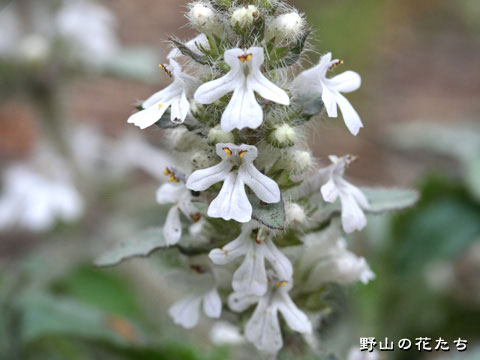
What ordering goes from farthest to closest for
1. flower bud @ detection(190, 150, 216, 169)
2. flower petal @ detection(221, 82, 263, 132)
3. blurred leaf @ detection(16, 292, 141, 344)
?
blurred leaf @ detection(16, 292, 141, 344) < flower bud @ detection(190, 150, 216, 169) < flower petal @ detection(221, 82, 263, 132)

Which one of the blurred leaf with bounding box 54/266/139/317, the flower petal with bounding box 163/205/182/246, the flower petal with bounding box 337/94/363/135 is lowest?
the blurred leaf with bounding box 54/266/139/317

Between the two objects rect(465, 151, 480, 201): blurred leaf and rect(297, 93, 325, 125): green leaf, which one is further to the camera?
rect(465, 151, 480, 201): blurred leaf

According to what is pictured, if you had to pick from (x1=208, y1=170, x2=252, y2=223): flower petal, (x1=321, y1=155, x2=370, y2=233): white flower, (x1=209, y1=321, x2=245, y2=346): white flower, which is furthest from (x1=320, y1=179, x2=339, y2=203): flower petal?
(x1=209, y1=321, x2=245, y2=346): white flower

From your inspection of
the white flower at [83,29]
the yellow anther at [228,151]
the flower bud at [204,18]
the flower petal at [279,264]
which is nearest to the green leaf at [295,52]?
the flower bud at [204,18]

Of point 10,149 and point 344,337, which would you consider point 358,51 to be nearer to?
point 10,149

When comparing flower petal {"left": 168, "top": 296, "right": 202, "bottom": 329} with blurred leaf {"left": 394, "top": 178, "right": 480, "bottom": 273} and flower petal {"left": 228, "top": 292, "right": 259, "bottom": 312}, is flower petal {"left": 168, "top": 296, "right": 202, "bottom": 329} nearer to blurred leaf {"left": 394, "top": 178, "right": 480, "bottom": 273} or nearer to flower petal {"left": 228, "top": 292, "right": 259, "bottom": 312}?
flower petal {"left": 228, "top": 292, "right": 259, "bottom": 312}

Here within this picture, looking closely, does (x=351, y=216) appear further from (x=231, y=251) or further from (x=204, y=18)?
(x=204, y=18)
